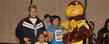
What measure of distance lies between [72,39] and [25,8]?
3673mm

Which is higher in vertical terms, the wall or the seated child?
the seated child

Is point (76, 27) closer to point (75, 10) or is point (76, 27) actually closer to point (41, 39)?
point (75, 10)

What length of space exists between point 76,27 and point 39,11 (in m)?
3.44

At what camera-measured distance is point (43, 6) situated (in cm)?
756

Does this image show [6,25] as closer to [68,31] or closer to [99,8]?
[99,8]

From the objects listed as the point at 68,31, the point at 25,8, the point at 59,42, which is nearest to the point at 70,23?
the point at 68,31

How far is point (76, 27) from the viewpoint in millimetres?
4180

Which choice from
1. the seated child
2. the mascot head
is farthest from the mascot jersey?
the mascot head

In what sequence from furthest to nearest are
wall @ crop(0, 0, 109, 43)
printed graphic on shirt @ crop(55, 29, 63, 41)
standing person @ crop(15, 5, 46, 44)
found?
wall @ crop(0, 0, 109, 43) < printed graphic on shirt @ crop(55, 29, 63, 41) < standing person @ crop(15, 5, 46, 44)

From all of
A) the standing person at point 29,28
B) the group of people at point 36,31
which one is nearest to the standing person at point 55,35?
the group of people at point 36,31

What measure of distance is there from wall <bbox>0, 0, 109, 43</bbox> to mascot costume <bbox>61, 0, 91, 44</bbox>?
116 inches

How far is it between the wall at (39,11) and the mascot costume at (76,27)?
296 cm

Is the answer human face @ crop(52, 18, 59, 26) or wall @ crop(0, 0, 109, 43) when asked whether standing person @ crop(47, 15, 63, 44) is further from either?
wall @ crop(0, 0, 109, 43)

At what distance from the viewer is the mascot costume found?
13.6ft
